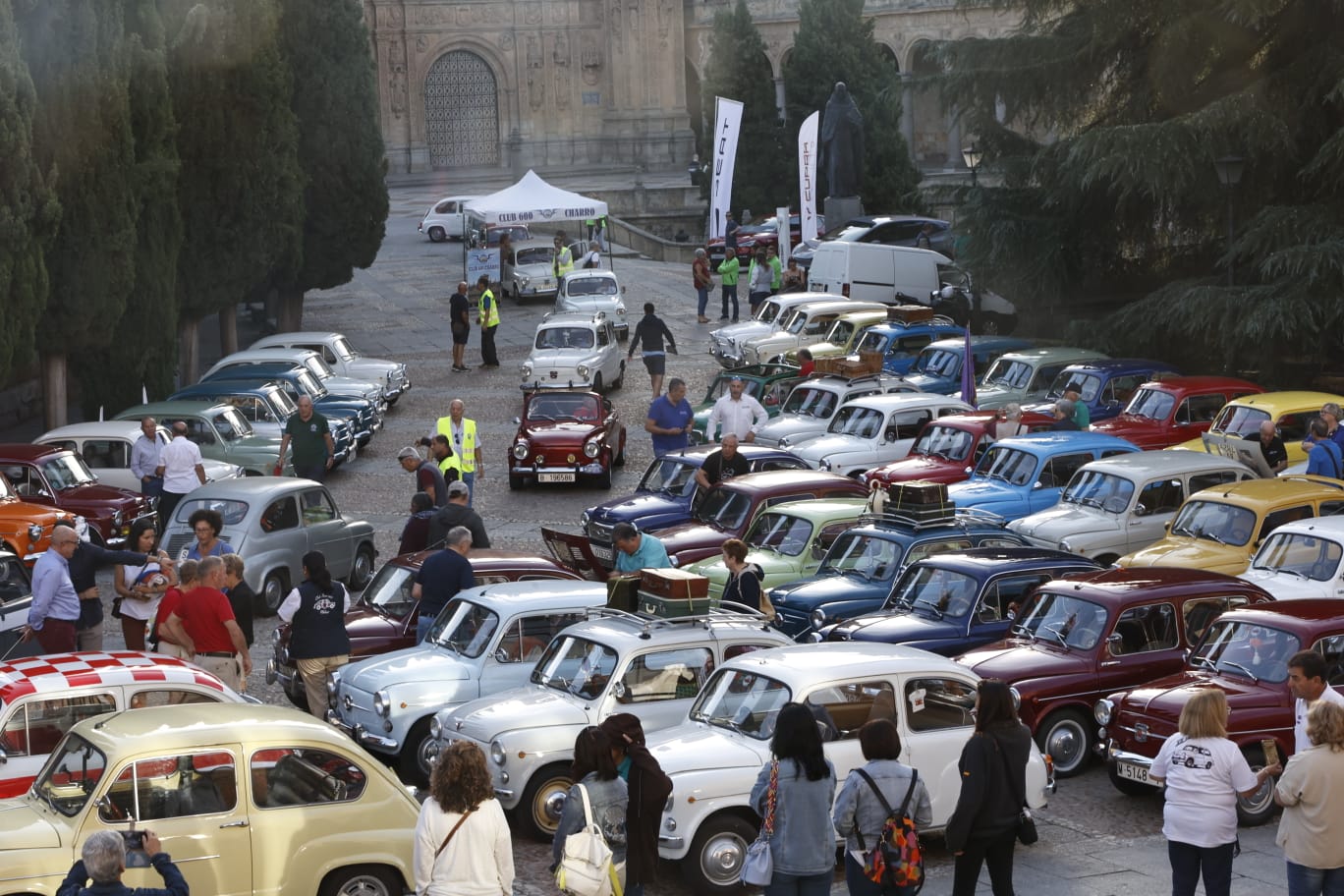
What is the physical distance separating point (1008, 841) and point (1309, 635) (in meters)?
3.89

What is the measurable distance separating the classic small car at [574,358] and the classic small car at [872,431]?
714 cm

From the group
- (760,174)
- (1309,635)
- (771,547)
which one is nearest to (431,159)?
(760,174)

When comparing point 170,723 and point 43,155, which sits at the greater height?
point 43,155

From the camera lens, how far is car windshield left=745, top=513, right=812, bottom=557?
53.1ft

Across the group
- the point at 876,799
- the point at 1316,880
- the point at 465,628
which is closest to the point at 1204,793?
the point at 1316,880

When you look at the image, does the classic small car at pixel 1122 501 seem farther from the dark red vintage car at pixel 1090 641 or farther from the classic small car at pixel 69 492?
the classic small car at pixel 69 492

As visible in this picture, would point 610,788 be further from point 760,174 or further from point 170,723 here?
point 760,174

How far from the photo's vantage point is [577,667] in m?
11.6

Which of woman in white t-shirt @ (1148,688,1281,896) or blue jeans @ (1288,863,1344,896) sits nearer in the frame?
blue jeans @ (1288,863,1344,896)

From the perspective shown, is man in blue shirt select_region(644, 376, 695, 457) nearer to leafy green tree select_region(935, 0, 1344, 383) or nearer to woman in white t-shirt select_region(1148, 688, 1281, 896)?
leafy green tree select_region(935, 0, 1344, 383)

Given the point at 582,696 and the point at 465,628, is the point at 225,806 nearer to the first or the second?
the point at 582,696

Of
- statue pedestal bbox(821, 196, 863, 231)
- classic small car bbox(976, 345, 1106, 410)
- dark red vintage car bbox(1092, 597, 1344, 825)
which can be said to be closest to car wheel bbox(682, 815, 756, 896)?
dark red vintage car bbox(1092, 597, 1344, 825)

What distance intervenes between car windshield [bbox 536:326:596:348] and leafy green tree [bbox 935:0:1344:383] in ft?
20.9

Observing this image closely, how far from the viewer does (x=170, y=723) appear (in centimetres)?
901
